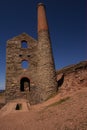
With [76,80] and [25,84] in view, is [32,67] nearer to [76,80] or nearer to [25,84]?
[25,84]

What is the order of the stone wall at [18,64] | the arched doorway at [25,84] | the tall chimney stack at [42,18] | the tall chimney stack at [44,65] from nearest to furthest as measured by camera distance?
the tall chimney stack at [44,65]
the stone wall at [18,64]
the tall chimney stack at [42,18]
the arched doorway at [25,84]

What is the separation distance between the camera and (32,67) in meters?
17.1

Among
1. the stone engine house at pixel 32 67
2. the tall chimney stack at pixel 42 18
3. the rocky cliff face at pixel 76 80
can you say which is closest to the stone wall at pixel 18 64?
the stone engine house at pixel 32 67

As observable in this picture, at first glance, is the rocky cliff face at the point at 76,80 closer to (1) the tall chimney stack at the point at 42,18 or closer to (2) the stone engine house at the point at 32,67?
(2) the stone engine house at the point at 32,67

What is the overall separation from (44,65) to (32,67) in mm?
2193

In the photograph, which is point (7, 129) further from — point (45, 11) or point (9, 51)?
point (45, 11)

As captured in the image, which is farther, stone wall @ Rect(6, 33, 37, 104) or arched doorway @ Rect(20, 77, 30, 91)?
arched doorway @ Rect(20, 77, 30, 91)

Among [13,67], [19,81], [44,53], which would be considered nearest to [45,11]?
[44,53]

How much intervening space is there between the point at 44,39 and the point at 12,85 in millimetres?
5756

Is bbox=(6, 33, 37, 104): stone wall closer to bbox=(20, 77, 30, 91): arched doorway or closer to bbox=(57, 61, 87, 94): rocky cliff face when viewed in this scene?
bbox=(20, 77, 30, 91): arched doorway

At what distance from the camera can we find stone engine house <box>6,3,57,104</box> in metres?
15.1

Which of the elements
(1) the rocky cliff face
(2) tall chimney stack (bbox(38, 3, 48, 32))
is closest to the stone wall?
(2) tall chimney stack (bbox(38, 3, 48, 32))

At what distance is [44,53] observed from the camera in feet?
51.2

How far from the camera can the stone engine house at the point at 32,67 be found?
15.1 metres
